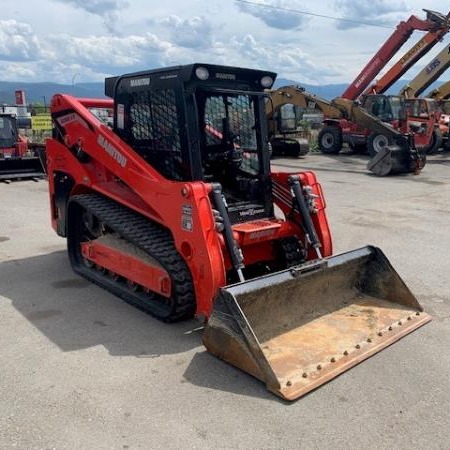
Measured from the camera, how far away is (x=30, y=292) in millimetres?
5562

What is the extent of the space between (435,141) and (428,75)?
4.08m

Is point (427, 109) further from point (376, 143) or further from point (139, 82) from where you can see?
point (139, 82)

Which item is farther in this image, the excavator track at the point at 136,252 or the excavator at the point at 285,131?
the excavator at the point at 285,131

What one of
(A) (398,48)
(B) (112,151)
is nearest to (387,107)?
(A) (398,48)

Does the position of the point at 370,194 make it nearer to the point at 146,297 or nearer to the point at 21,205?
the point at 21,205

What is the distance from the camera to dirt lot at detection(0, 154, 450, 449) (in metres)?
3.14

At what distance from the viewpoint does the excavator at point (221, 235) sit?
4.05 metres

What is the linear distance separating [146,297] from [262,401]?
6.22 ft

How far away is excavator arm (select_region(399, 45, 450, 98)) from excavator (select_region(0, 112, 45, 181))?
50.5 feet

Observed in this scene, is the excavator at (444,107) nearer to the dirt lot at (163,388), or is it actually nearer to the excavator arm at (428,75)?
the excavator arm at (428,75)

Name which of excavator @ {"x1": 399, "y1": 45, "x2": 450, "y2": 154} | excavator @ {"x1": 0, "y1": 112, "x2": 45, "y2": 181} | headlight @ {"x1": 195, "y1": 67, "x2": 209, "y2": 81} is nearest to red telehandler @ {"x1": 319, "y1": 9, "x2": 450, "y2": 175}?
excavator @ {"x1": 399, "y1": 45, "x2": 450, "y2": 154}

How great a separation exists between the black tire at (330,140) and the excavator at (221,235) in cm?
1627

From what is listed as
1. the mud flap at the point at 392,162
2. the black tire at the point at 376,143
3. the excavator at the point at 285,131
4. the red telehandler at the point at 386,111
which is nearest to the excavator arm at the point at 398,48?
the red telehandler at the point at 386,111

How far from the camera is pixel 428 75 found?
23516mm
